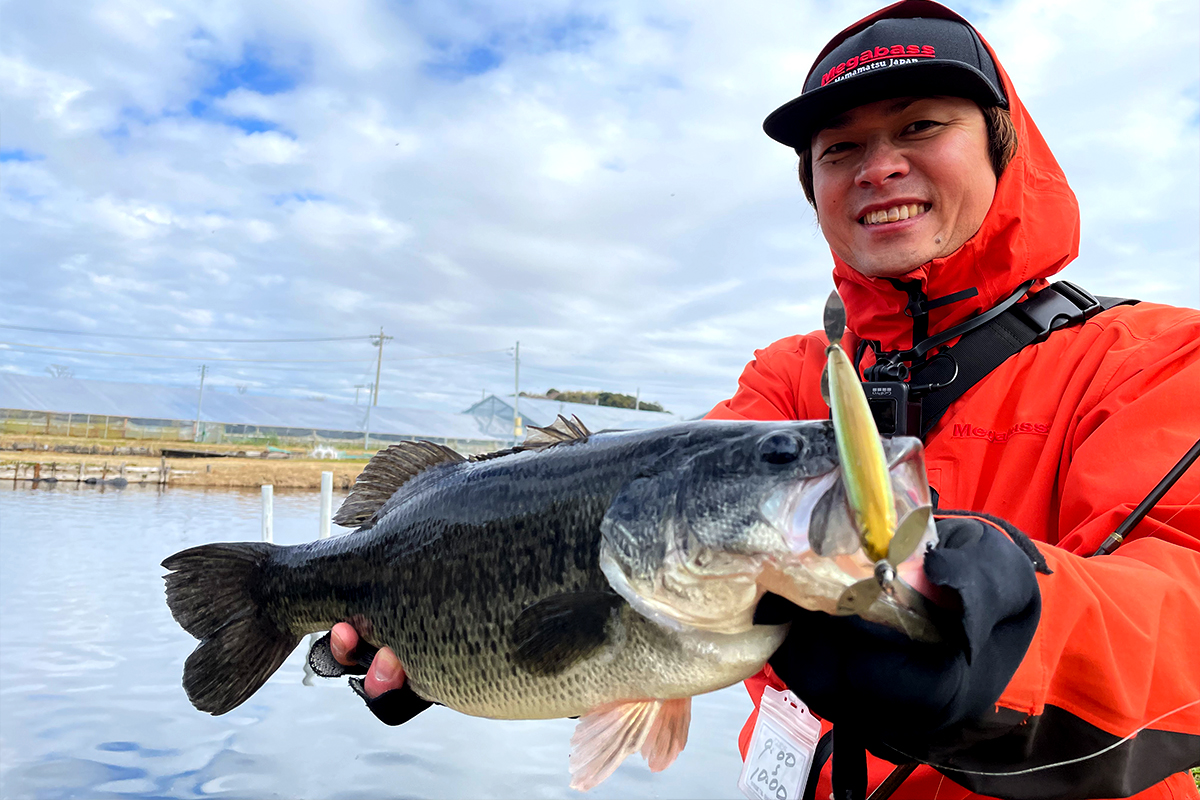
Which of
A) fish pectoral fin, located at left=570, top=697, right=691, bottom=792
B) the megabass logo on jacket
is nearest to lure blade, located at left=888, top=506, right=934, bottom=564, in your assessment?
fish pectoral fin, located at left=570, top=697, right=691, bottom=792

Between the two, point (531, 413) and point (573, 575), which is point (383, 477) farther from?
point (531, 413)

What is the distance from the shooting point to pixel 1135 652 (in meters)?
1.24

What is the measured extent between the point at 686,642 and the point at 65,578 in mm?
14660

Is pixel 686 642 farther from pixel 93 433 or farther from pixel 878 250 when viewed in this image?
pixel 93 433

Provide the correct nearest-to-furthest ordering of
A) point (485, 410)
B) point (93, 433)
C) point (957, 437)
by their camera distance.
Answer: point (957, 437) < point (93, 433) < point (485, 410)

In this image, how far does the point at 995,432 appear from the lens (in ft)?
6.57

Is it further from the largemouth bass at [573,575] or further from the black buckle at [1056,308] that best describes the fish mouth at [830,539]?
the black buckle at [1056,308]

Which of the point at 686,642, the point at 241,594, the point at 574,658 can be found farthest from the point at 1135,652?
the point at 241,594

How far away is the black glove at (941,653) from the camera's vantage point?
3.80 ft

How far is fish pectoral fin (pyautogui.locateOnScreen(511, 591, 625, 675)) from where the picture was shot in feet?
5.79

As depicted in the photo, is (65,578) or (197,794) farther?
(65,578)

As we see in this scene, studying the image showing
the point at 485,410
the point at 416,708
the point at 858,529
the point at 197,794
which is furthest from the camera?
the point at 485,410

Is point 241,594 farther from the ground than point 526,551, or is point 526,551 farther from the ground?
point 526,551

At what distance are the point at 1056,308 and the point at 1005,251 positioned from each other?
216 millimetres
